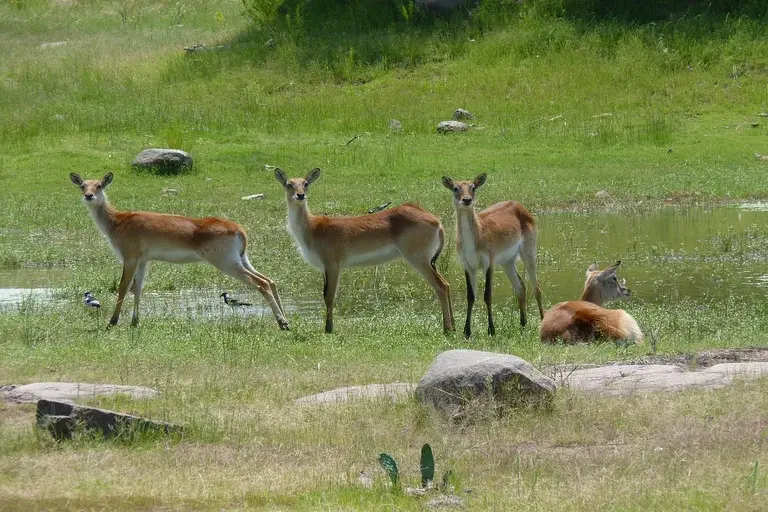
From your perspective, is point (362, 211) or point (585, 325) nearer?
point (585, 325)

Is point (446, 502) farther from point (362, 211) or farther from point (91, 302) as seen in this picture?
point (362, 211)

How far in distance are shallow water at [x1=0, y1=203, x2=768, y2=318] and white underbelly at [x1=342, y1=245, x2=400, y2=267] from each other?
1.08 metres

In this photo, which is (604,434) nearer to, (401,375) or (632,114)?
(401,375)

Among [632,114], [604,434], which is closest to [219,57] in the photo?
[632,114]

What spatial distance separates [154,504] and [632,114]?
842 inches

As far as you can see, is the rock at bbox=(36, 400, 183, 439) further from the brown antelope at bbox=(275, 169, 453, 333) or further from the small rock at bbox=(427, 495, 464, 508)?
the brown antelope at bbox=(275, 169, 453, 333)

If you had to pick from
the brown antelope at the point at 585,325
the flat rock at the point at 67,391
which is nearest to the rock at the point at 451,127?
the brown antelope at the point at 585,325

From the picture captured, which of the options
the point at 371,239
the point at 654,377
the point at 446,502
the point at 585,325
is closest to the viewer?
the point at 446,502

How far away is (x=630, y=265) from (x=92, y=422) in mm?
9887

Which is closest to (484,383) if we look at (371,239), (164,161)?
(371,239)

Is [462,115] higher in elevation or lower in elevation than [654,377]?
lower

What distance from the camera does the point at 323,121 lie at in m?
27.4

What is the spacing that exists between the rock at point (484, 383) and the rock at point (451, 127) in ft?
60.5

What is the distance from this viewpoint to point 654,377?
352 inches
